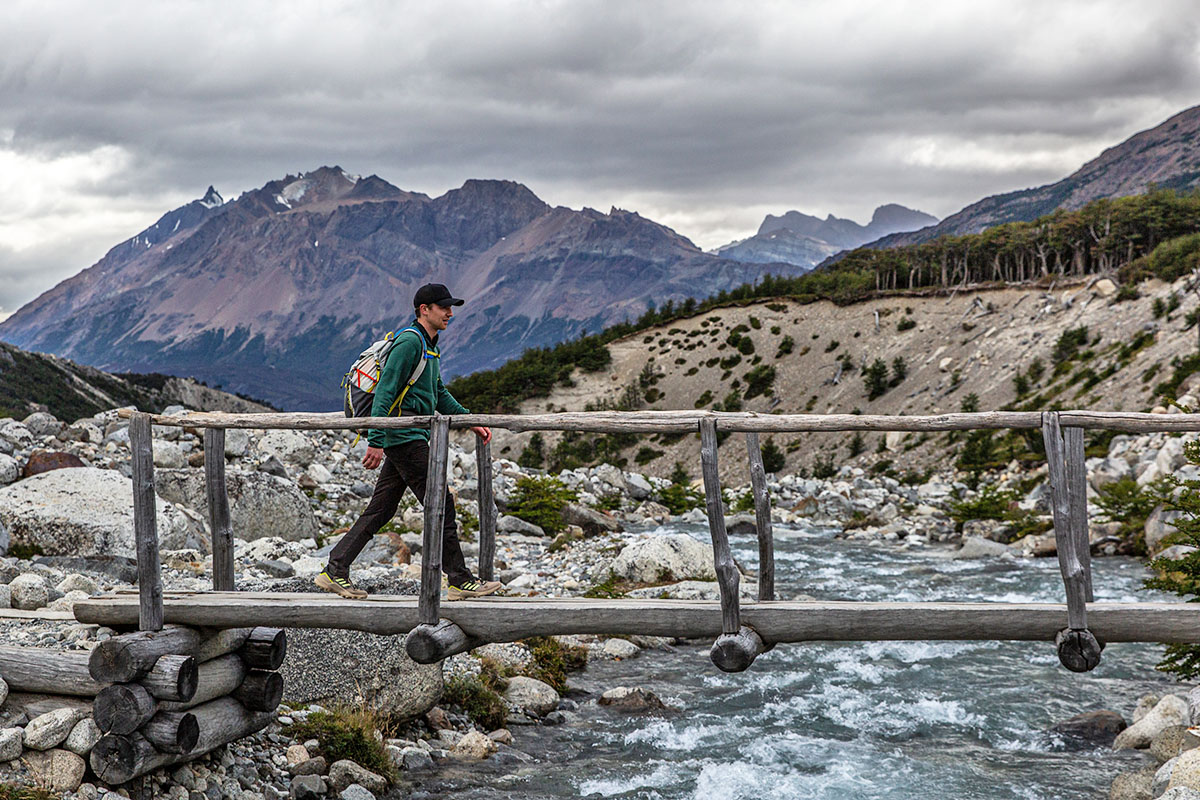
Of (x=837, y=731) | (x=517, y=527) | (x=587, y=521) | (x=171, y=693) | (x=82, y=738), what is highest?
(x=171, y=693)

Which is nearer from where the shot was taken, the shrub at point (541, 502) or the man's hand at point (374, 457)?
the man's hand at point (374, 457)

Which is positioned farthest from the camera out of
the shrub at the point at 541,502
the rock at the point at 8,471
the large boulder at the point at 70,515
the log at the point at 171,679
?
the shrub at the point at 541,502

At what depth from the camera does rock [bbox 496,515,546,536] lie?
80.1 feet

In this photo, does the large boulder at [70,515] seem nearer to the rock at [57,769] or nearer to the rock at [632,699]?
the rock at [57,769]

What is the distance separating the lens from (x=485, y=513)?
9.22 metres

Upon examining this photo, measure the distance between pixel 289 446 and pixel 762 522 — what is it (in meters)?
22.5

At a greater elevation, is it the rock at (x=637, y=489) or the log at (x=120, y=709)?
the log at (x=120, y=709)

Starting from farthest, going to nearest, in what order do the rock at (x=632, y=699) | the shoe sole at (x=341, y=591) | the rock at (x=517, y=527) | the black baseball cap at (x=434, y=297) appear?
1. the rock at (x=517, y=527)
2. the rock at (x=632, y=699)
3. the shoe sole at (x=341, y=591)
4. the black baseball cap at (x=434, y=297)

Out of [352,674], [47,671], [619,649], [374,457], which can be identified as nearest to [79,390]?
[619,649]

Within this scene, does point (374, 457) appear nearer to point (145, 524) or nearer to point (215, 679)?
point (145, 524)

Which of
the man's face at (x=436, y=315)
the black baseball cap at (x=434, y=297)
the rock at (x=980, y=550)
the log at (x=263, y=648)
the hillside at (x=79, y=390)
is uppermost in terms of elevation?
the hillside at (x=79, y=390)

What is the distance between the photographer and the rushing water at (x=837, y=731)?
1029 cm

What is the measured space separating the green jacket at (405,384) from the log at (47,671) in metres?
3.26

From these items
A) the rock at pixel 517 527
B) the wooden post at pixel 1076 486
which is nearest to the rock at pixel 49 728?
the wooden post at pixel 1076 486
